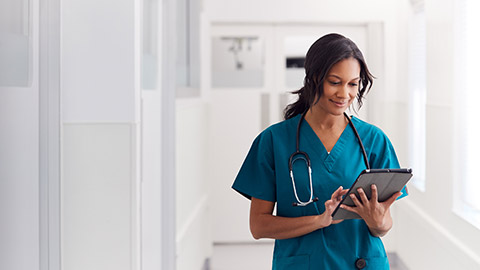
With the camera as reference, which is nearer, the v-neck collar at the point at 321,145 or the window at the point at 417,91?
the v-neck collar at the point at 321,145

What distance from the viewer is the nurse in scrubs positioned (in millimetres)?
1606

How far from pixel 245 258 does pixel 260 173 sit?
10.8 feet

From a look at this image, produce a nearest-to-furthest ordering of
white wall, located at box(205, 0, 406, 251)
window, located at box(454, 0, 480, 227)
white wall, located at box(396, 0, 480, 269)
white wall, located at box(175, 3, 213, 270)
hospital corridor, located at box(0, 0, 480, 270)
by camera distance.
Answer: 1. hospital corridor, located at box(0, 0, 480, 270)
2. window, located at box(454, 0, 480, 227)
3. white wall, located at box(396, 0, 480, 269)
4. white wall, located at box(175, 3, 213, 270)
5. white wall, located at box(205, 0, 406, 251)

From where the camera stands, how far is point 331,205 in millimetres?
1573

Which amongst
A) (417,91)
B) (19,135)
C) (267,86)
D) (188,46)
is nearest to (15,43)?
(19,135)

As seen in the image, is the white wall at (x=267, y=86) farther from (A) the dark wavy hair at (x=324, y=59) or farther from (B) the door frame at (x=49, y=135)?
(A) the dark wavy hair at (x=324, y=59)

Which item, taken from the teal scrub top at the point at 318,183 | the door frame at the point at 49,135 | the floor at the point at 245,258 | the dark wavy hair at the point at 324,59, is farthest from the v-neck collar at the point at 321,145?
the floor at the point at 245,258

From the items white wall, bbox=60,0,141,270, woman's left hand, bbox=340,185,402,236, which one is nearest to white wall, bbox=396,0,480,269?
woman's left hand, bbox=340,185,402,236

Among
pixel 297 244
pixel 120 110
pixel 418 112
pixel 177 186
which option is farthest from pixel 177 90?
pixel 418 112

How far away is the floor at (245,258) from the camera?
4719 mm

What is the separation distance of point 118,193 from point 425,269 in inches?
96.0

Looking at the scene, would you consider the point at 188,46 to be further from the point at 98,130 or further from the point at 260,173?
the point at 260,173

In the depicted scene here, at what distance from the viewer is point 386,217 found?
163 cm

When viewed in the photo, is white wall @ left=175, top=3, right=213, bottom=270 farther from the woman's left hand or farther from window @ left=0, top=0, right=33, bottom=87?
the woman's left hand
